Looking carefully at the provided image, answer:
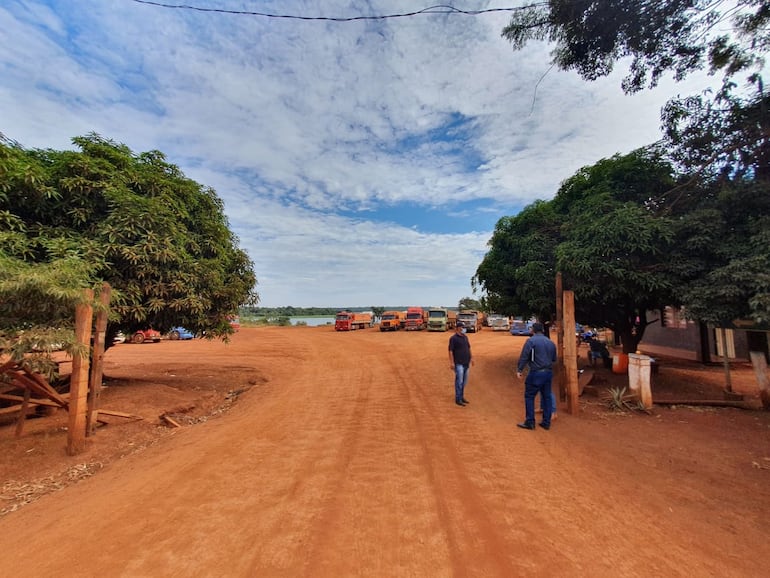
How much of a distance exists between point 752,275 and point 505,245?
6.86 meters

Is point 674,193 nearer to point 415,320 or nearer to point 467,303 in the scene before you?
A: point 415,320

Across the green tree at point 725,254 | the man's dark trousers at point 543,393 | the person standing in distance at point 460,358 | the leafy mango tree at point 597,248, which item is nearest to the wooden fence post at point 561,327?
the leafy mango tree at point 597,248

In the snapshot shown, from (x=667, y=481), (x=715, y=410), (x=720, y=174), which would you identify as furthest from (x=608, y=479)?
(x=720, y=174)

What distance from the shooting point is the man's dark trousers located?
21.7 feet

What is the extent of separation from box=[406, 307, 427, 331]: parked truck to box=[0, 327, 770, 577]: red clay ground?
99.3 ft

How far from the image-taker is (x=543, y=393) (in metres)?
6.69

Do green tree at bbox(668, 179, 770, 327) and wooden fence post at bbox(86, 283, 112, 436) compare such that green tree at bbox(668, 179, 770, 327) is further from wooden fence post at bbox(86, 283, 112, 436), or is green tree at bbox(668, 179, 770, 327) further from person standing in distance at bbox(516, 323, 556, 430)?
wooden fence post at bbox(86, 283, 112, 436)

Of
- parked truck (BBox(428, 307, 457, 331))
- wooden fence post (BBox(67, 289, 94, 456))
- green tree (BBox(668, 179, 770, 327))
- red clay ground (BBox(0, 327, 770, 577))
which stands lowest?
red clay ground (BBox(0, 327, 770, 577))

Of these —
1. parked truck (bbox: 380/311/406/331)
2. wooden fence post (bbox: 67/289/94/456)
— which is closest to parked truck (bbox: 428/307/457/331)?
parked truck (bbox: 380/311/406/331)

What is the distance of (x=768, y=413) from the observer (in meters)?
7.71

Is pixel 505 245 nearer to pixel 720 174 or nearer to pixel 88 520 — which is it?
pixel 720 174

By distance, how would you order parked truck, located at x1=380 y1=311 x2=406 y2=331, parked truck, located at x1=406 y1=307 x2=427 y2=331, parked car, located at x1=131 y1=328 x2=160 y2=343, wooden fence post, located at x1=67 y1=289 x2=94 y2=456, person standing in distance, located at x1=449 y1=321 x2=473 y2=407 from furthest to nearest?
parked truck, located at x1=406 y1=307 x2=427 y2=331 → parked truck, located at x1=380 y1=311 x2=406 y2=331 → parked car, located at x1=131 y1=328 x2=160 y2=343 → person standing in distance, located at x1=449 y1=321 x2=473 y2=407 → wooden fence post, located at x1=67 y1=289 x2=94 y2=456

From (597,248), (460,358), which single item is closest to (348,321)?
(460,358)

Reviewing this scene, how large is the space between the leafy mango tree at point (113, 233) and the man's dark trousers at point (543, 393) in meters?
7.49
